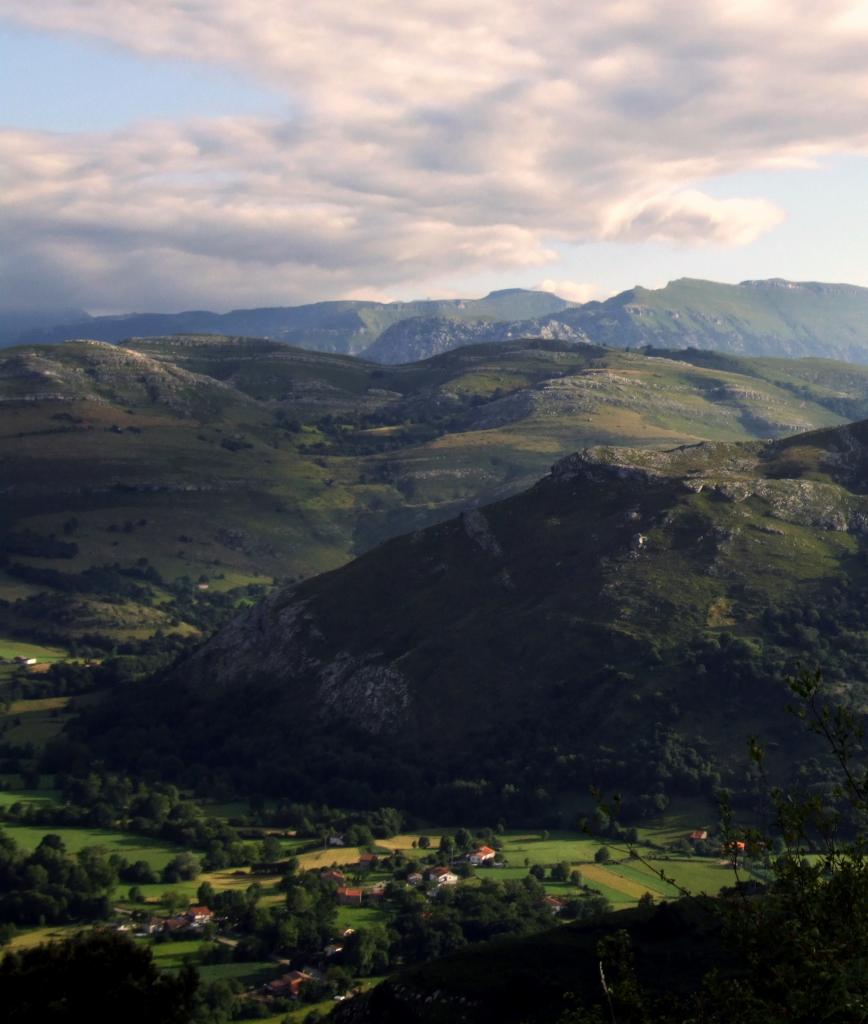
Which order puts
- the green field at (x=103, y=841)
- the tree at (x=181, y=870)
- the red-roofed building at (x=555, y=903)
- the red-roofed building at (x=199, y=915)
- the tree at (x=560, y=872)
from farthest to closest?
the green field at (x=103, y=841) < the tree at (x=181, y=870) < the tree at (x=560, y=872) < the red-roofed building at (x=199, y=915) < the red-roofed building at (x=555, y=903)

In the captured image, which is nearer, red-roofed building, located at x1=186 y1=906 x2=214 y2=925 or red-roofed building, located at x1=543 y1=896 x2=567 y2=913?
red-roofed building, located at x1=543 y1=896 x2=567 y2=913

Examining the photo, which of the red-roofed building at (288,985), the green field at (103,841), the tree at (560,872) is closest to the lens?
the red-roofed building at (288,985)

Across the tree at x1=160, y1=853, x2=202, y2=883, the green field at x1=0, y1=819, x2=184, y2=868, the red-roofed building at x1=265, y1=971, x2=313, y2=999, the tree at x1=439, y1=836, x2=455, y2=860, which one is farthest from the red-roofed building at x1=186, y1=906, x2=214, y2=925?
the tree at x1=439, y1=836, x2=455, y2=860

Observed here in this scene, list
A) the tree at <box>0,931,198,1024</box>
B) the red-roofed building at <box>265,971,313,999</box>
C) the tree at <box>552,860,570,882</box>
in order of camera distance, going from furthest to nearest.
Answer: the tree at <box>552,860,570,882</box> → the red-roofed building at <box>265,971,313,999</box> → the tree at <box>0,931,198,1024</box>

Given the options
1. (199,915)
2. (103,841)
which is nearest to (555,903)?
(199,915)

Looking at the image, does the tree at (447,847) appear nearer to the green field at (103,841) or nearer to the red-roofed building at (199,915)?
the red-roofed building at (199,915)

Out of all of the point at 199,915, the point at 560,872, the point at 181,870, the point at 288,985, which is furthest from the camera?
the point at 181,870

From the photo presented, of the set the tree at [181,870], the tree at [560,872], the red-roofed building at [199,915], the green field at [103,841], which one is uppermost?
the tree at [560,872]

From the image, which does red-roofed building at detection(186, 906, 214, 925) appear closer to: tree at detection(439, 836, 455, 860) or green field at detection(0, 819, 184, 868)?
green field at detection(0, 819, 184, 868)

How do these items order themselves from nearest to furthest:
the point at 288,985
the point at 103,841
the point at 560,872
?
1. the point at 288,985
2. the point at 560,872
3. the point at 103,841

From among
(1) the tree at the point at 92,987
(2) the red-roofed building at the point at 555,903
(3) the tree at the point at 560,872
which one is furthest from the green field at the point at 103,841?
(1) the tree at the point at 92,987

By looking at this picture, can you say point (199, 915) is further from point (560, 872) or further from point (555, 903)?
point (560, 872)

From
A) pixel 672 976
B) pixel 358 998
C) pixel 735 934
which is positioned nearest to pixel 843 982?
pixel 735 934

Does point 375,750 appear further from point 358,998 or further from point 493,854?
point 358,998
